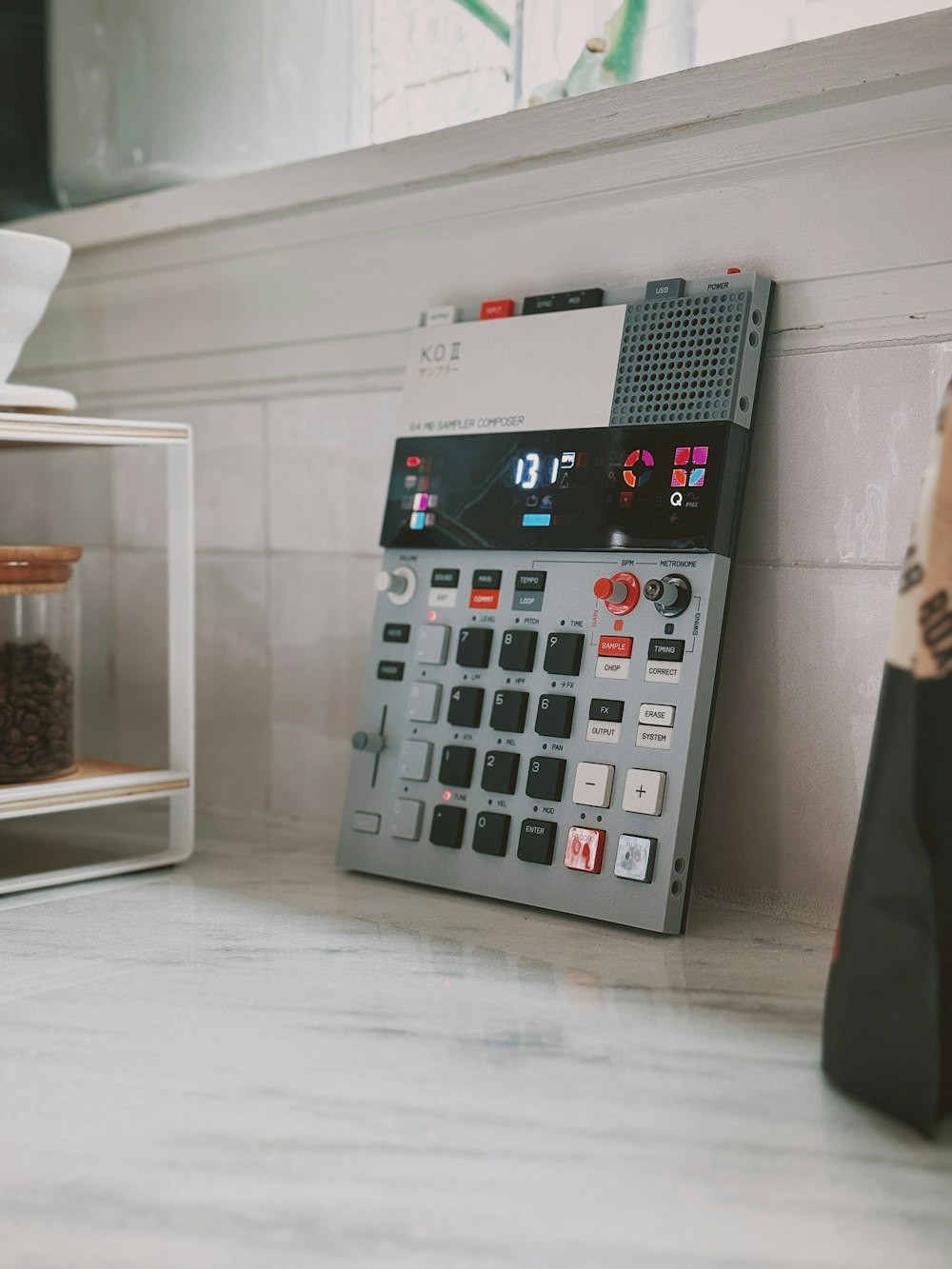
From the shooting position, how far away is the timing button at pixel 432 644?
0.95m

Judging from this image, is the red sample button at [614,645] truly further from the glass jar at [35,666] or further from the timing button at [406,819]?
the glass jar at [35,666]

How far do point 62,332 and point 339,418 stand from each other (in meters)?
0.42

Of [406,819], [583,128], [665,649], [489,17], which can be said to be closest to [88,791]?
[406,819]

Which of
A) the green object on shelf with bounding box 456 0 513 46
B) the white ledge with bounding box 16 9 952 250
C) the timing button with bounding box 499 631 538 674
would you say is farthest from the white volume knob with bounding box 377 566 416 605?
the green object on shelf with bounding box 456 0 513 46

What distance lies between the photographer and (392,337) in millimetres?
1096

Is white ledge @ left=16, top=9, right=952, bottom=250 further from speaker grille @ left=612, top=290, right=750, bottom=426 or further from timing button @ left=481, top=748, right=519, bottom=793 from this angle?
timing button @ left=481, top=748, right=519, bottom=793

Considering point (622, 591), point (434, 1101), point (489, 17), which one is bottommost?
point (434, 1101)

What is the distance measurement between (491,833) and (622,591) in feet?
0.64

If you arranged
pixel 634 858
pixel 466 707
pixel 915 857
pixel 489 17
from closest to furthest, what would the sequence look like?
pixel 915 857, pixel 634 858, pixel 466 707, pixel 489 17

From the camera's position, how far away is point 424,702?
954mm

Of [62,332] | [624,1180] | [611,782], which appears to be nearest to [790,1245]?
[624,1180]

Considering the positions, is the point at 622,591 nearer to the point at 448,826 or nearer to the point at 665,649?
the point at 665,649

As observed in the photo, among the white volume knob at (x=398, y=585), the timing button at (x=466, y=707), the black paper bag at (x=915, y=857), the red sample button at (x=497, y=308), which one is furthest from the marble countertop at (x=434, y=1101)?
the red sample button at (x=497, y=308)

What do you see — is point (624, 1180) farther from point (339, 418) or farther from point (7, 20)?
point (7, 20)
